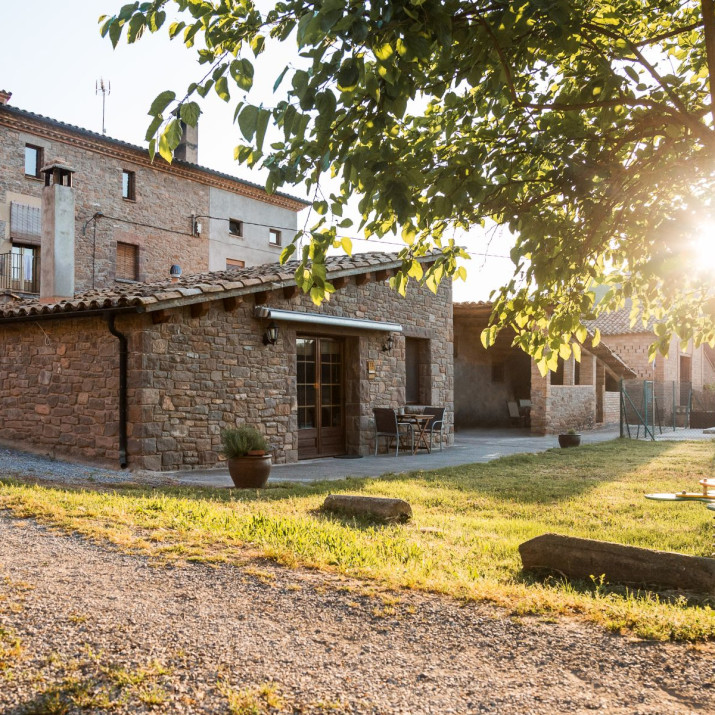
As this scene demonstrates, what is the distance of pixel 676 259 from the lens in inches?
111

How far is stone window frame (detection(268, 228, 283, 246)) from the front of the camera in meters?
27.3

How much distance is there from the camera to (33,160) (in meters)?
19.6

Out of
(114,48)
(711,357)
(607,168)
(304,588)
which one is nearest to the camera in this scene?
(114,48)

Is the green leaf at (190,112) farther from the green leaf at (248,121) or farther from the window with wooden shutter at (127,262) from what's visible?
the window with wooden shutter at (127,262)

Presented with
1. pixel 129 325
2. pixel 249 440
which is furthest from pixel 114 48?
pixel 129 325

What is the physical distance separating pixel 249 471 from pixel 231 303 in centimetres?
305

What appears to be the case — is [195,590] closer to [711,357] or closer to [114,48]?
[114,48]

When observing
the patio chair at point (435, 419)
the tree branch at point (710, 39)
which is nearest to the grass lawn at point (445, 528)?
the tree branch at point (710, 39)

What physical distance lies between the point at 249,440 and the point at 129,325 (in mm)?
2507

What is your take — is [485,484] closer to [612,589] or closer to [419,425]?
[419,425]

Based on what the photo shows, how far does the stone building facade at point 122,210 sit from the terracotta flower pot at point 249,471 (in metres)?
13.0

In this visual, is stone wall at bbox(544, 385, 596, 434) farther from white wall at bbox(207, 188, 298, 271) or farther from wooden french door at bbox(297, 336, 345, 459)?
white wall at bbox(207, 188, 298, 271)

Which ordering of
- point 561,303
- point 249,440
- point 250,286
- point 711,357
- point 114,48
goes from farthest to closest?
point 711,357 < point 250,286 < point 249,440 < point 561,303 < point 114,48

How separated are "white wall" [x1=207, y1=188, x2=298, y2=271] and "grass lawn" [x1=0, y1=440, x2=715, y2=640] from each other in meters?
17.7
